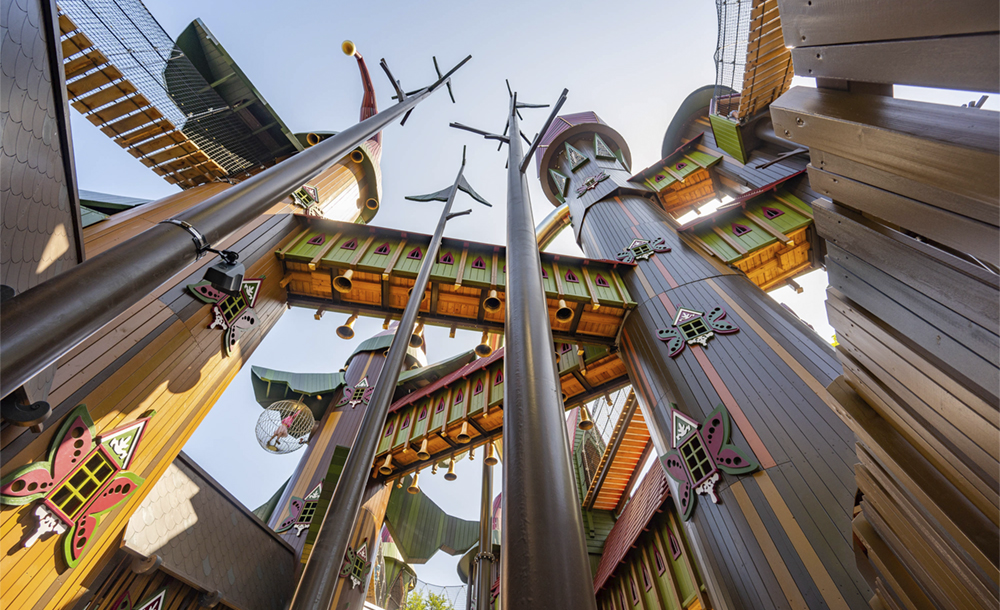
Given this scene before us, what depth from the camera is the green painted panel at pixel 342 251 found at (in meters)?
8.59

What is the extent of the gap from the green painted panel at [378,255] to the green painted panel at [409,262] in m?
0.22

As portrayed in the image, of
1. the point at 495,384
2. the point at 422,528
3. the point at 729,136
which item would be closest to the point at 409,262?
the point at 495,384

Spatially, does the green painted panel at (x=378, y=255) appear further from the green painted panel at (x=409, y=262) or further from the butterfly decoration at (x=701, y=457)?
the butterfly decoration at (x=701, y=457)

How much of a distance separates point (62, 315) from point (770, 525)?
601 centimetres

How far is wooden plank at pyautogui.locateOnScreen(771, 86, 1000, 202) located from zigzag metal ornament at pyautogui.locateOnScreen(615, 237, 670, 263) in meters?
7.30

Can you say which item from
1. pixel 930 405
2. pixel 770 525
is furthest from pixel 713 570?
pixel 930 405

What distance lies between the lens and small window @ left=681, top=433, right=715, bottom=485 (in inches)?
224

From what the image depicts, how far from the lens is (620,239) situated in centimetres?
1096

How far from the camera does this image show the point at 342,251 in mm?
8906

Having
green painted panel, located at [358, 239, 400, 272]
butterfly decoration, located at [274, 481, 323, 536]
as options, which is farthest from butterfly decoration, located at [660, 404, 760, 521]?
butterfly decoration, located at [274, 481, 323, 536]

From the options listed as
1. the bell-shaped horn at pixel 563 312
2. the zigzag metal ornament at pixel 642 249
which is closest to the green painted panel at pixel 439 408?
the bell-shaped horn at pixel 563 312

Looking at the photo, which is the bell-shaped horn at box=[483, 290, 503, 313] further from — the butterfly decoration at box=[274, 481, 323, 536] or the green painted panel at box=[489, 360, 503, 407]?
the butterfly decoration at box=[274, 481, 323, 536]

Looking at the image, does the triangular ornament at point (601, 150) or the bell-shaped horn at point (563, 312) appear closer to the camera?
the bell-shaped horn at point (563, 312)

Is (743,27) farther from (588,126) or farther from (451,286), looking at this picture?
(451,286)
